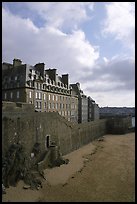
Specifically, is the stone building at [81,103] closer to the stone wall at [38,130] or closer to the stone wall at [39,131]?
the stone wall at [38,130]

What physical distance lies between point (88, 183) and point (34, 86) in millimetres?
21003

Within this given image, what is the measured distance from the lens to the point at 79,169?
68.4 ft

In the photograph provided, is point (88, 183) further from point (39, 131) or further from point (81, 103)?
point (81, 103)

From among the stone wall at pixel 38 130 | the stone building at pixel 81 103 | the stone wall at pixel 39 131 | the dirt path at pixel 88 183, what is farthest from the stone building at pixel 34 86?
the dirt path at pixel 88 183

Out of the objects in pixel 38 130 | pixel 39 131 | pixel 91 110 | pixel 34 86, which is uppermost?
pixel 34 86

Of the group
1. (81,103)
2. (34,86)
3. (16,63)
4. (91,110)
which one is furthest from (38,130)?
(91,110)

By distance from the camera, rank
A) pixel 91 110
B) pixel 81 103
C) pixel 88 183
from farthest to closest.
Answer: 1. pixel 91 110
2. pixel 81 103
3. pixel 88 183

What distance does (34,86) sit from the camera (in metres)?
35.4

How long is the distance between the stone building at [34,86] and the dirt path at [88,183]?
13435 mm

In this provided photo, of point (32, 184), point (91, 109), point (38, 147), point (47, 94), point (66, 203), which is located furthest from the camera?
point (91, 109)

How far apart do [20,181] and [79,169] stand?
6349 millimetres

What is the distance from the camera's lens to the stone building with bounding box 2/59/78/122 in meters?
34.4

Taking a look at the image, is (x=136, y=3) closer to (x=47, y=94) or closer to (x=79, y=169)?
(x=79, y=169)

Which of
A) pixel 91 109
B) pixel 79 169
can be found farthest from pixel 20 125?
pixel 91 109
